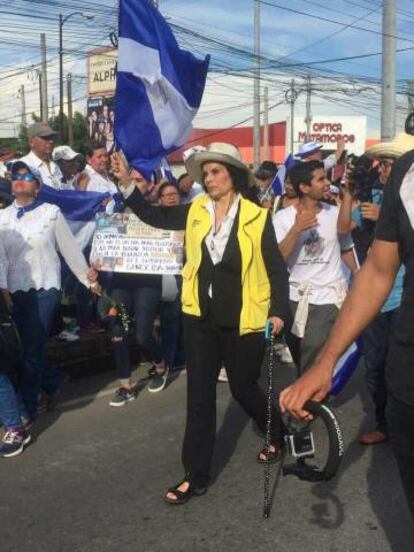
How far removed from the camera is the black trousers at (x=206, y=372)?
13.1ft

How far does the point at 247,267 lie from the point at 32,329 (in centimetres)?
188

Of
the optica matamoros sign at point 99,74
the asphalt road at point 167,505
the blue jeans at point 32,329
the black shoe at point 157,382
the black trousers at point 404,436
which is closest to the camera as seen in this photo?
the black trousers at point 404,436

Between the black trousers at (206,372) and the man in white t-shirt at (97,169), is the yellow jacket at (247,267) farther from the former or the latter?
the man in white t-shirt at (97,169)

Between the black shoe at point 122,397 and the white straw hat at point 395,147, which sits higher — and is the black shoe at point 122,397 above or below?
below

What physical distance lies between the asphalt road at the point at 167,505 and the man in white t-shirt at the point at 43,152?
2.93m

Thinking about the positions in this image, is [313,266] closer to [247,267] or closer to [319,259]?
[319,259]

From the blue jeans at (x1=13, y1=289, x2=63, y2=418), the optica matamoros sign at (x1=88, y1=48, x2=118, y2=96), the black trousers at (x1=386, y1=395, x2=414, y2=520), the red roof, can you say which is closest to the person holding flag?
the blue jeans at (x1=13, y1=289, x2=63, y2=418)

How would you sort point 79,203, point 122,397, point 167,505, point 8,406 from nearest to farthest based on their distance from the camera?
point 167,505, point 8,406, point 122,397, point 79,203

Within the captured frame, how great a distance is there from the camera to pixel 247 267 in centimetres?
397

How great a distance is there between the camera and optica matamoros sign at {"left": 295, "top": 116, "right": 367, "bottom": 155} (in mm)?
51062

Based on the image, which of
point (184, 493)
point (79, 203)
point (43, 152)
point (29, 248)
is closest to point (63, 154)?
point (43, 152)

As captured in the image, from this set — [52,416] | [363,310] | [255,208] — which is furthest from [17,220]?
[363,310]

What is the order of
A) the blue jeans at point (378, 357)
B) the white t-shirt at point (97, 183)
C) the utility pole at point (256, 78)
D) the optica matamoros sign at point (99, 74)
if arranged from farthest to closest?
the optica matamoros sign at point (99, 74), the utility pole at point (256, 78), the white t-shirt at point (97, 183), the blue jeans at point (378, 357)

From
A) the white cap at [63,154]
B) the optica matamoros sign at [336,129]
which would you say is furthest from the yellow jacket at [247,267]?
the optica matamoros sign at [336,129]
